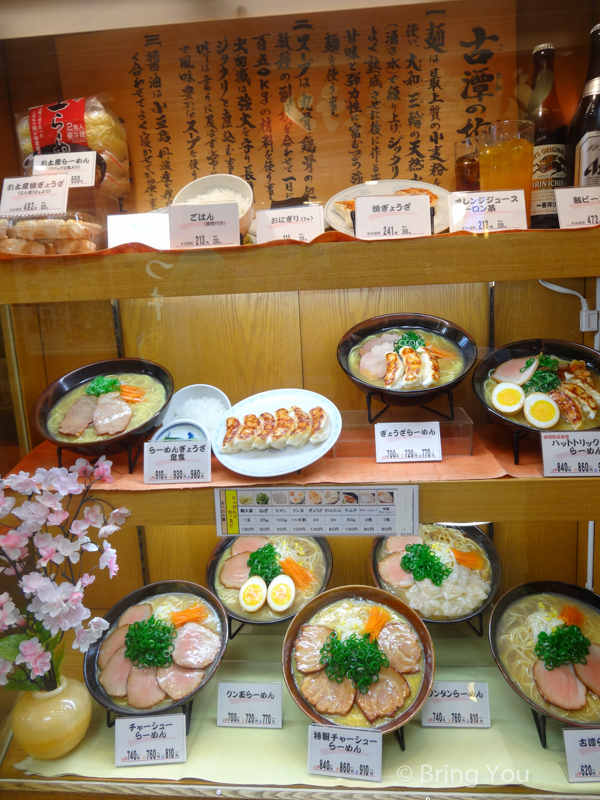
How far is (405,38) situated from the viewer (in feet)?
4.62

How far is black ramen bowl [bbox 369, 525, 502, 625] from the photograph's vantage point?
1.57m

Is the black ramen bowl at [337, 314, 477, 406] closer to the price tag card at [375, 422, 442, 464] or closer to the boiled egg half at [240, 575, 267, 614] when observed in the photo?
the price tag card at [375, 422, 442, 464]

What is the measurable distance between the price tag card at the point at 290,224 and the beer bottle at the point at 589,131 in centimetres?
65

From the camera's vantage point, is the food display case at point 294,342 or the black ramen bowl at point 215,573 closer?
the food display case at point 294,342

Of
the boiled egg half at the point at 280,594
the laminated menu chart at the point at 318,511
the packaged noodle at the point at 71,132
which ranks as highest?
the packaged noodle at the point at 71,132

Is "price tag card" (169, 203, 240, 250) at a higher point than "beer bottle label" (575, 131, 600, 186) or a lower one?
lower

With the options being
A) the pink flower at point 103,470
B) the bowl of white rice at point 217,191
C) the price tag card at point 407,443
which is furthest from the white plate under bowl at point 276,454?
the bowl of white rice at point 217,191

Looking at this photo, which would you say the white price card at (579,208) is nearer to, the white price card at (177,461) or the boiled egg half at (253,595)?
the white price card at (177,461)

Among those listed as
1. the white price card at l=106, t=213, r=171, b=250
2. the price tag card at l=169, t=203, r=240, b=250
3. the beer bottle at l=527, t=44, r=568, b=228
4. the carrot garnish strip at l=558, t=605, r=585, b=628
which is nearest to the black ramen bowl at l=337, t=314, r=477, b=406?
the beer bottle at l=527, t=44, r=568, b=228

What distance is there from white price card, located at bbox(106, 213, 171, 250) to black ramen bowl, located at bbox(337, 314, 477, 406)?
562 mm

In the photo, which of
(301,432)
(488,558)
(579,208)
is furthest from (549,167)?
(488,558)

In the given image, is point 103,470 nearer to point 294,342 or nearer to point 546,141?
point 294,342

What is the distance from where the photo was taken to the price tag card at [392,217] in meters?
1.18

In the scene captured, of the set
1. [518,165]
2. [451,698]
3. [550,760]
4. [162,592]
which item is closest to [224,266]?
[518,165]
